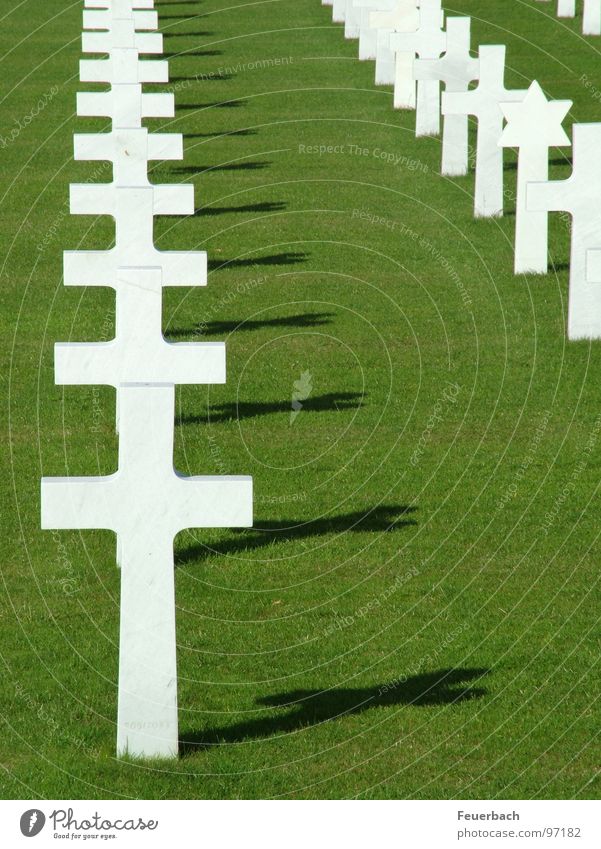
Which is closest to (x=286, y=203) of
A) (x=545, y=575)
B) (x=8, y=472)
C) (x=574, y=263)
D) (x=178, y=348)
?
(x=574, y=263)

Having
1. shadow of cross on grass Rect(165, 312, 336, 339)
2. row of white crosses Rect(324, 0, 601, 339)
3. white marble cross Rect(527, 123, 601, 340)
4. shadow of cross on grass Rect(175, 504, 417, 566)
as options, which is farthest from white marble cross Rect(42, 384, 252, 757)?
white marble cross Rect(527, 123, 601, 340)

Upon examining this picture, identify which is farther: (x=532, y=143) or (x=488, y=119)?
(x=488, y=119)

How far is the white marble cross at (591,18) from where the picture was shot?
27.3 m

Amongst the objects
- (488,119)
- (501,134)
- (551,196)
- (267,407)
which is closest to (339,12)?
(488,119)

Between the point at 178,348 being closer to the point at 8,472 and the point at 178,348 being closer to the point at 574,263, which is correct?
the point at 8,472

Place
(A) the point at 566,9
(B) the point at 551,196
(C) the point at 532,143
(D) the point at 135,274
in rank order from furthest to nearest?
(A) the point at 566,9
(C) the point at 532,143
(B) the point at 551,196
(D) the point at 135,274

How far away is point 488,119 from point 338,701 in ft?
32.4

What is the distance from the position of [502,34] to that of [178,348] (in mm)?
23089

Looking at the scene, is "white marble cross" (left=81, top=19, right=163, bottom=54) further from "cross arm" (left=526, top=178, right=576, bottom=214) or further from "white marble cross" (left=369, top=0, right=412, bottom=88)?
"cross arm" (left=526, top=178, right=576, bottom=214)

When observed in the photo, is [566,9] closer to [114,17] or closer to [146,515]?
[114,17]

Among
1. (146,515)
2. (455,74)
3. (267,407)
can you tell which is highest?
(455,74)

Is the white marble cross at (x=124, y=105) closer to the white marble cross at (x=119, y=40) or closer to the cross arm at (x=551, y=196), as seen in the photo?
the white marble cross at (x=119, y=40)

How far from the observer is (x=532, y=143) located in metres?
13.3

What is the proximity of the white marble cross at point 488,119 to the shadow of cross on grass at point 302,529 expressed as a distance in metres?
7.26
